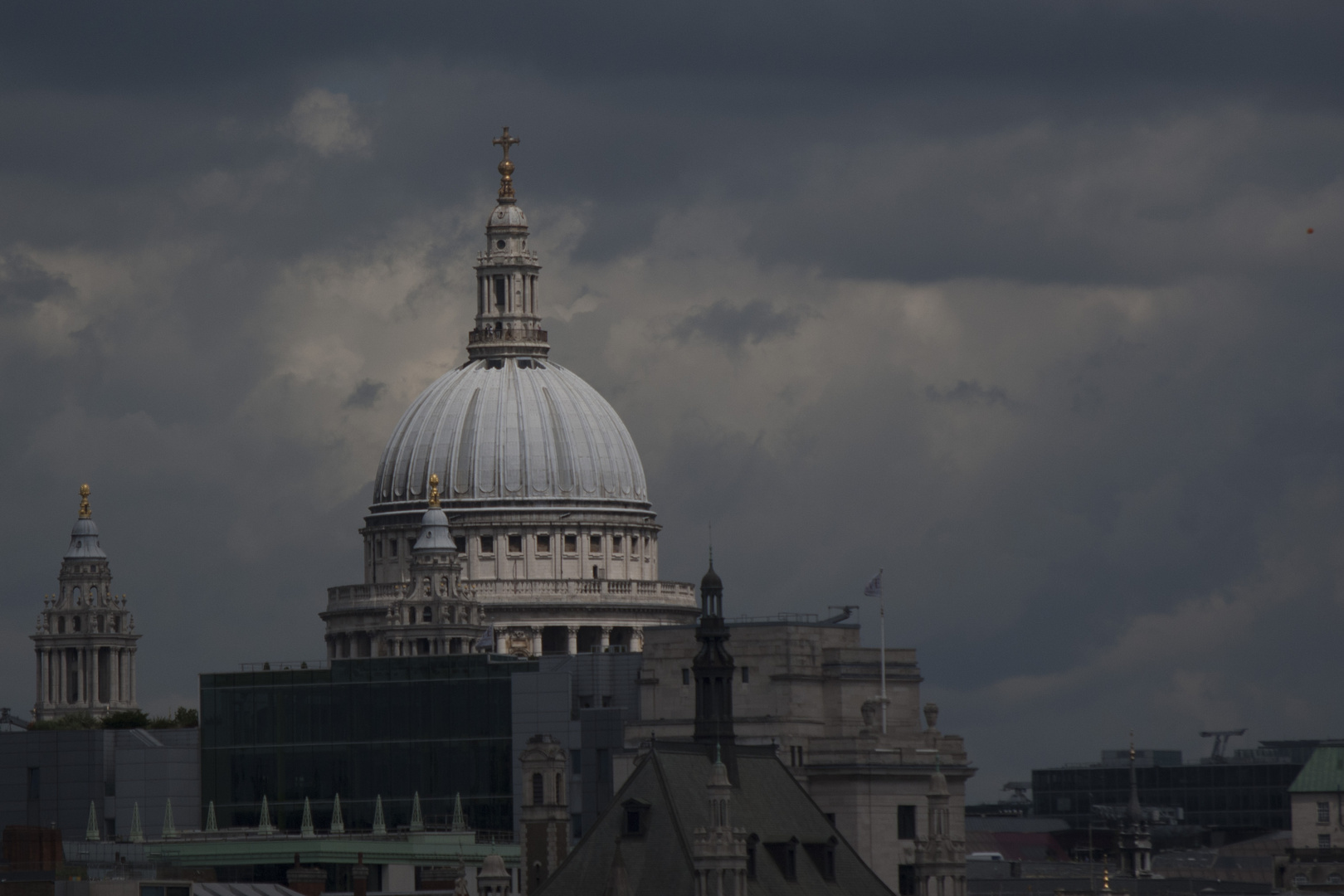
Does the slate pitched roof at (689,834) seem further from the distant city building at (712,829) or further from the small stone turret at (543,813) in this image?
the small stone turret at (543,813)

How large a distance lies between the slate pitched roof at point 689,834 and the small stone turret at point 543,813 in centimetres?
736

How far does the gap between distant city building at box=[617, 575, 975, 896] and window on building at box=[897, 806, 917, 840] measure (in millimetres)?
57

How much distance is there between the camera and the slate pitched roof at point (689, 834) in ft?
442

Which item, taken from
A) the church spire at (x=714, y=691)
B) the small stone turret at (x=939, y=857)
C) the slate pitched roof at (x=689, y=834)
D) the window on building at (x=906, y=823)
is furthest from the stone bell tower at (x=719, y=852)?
the window on building at (x=906, y=823)

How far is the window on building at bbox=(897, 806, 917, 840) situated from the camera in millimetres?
188250

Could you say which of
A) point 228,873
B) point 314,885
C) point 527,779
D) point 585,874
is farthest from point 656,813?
point 228,873

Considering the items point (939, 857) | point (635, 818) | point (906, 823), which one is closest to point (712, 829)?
point (635, 818)

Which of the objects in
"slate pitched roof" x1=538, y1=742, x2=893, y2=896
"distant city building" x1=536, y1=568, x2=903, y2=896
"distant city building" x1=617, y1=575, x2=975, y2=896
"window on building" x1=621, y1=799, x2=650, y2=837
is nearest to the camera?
"distant city building" x1=536, y1=568, x2=903, y2=896

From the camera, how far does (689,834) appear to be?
135 metres

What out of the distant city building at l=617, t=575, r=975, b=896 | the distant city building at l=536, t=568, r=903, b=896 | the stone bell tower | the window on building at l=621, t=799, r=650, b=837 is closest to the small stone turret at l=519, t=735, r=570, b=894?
the distant city building at l=536, t=568, r=903, b=896

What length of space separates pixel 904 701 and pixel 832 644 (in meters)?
4.71

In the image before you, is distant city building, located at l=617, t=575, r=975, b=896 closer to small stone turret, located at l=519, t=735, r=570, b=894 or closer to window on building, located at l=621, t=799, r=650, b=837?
small stone turret, located at l=519, t=735, r=570, b=894

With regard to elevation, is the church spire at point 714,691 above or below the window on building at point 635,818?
above

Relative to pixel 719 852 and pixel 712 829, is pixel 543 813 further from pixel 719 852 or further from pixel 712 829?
pixel 719 852
